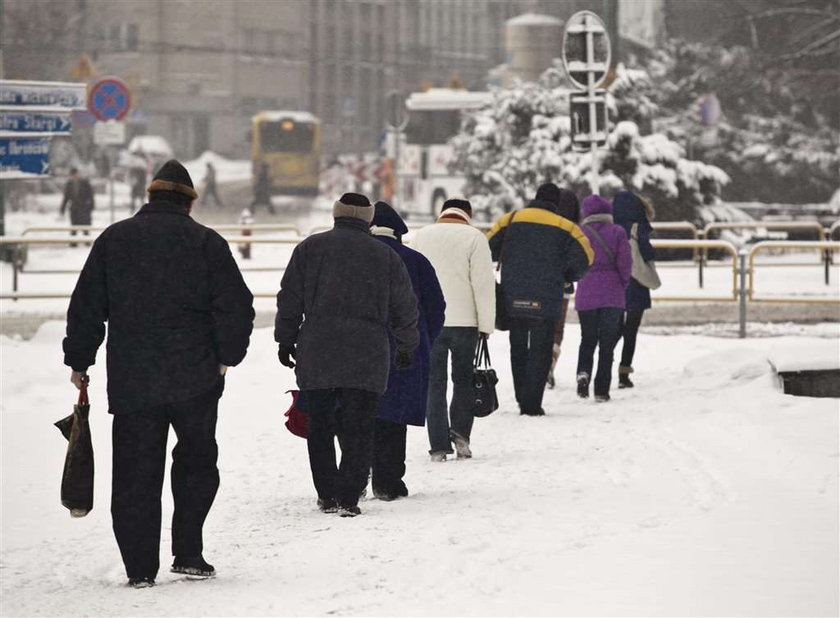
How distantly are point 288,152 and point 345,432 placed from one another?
51585 millimetres

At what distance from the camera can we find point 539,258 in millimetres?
12047

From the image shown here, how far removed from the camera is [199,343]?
6.88 meters

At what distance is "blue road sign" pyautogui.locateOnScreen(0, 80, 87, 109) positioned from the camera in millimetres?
15812

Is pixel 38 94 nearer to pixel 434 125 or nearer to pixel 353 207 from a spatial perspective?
pixel 353 207

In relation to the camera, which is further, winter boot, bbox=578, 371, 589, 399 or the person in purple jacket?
winter boot, bbox=578, 371, 589, 399

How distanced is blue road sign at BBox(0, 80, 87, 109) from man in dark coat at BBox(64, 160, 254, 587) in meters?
9.19

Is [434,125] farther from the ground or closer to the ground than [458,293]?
farther from the ground

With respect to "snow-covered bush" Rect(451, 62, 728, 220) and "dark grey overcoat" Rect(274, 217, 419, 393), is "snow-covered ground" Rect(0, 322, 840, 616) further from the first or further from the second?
"snow-covered bush" Rect(451, 62, 728, 220)

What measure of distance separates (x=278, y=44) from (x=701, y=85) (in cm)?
4529

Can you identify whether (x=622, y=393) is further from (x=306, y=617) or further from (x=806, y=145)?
(x=806, y=145)

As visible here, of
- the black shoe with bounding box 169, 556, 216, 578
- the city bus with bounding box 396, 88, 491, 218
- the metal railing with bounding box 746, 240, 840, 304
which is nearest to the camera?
the black shoe with bounding box 169, 556, 216, 578

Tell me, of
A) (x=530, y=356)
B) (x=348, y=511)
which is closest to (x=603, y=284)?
(x=530, y=356)

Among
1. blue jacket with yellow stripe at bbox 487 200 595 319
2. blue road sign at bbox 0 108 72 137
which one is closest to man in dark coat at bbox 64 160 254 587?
blue jacket with yellow stripe at bbox 487 200 595 319

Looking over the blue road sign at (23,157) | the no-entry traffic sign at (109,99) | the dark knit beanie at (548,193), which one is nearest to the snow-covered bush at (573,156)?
the no-entry traffic sign at (109,99)
